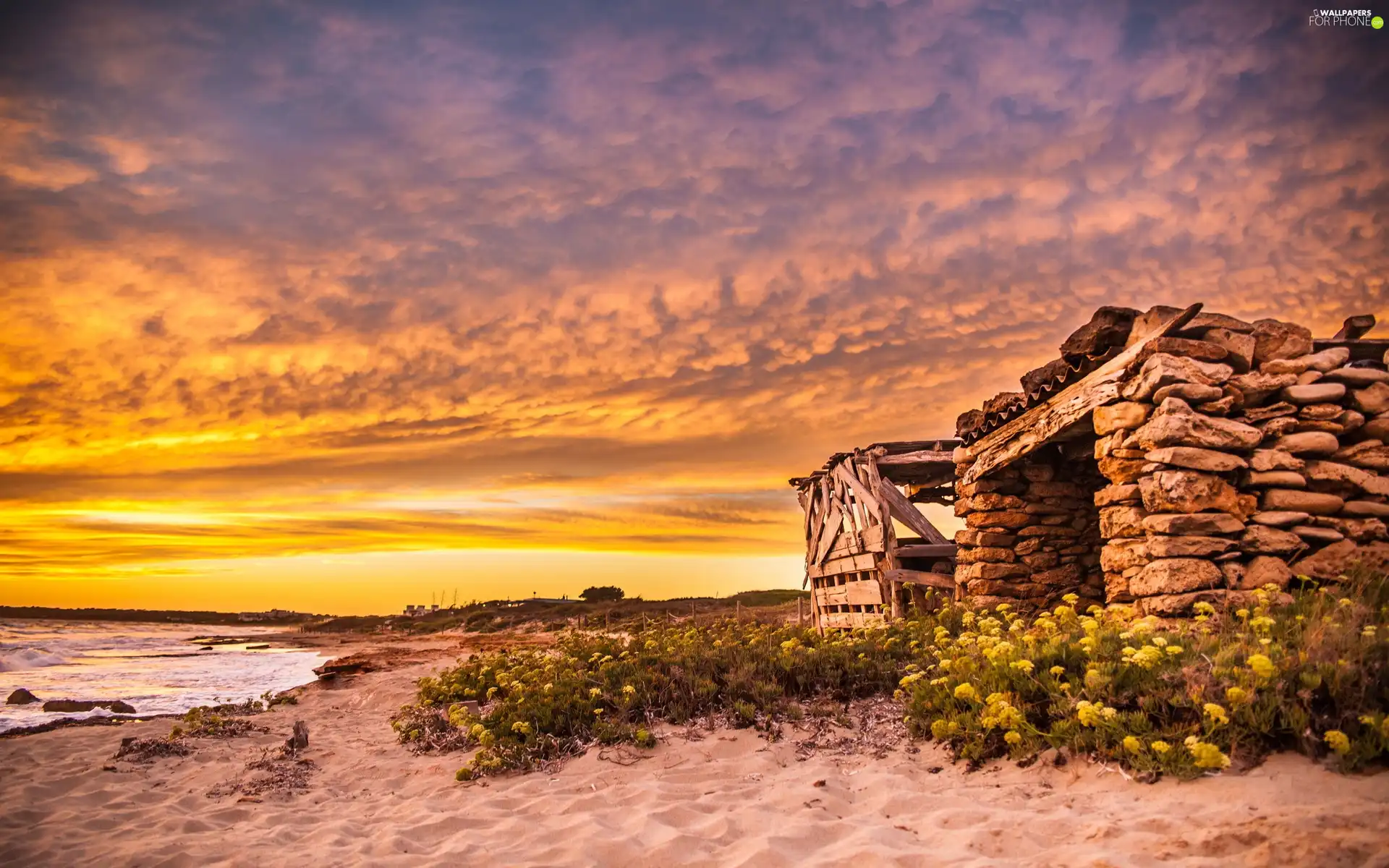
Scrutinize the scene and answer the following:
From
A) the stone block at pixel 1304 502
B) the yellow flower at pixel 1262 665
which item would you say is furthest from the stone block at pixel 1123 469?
the yellow flower at pixel 1262 665

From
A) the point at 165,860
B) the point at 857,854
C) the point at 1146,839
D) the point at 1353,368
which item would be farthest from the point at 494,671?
the point at 1353,368

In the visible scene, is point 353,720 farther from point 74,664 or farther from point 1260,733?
point 74,664

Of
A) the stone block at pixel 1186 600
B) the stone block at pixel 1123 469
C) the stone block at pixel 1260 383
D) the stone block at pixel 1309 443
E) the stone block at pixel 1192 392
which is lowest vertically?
the stone block at pixel 1186 600

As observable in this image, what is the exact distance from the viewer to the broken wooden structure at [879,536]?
11812 mm

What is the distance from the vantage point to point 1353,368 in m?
6.49

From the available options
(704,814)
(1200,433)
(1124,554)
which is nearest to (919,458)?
(1124,554)

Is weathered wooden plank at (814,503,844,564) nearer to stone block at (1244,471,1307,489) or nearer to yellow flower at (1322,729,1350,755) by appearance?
stone block at (1244,471,1307,489)

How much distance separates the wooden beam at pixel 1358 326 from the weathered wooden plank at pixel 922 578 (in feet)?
18.7

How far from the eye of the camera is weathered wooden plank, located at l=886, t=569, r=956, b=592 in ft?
37.3

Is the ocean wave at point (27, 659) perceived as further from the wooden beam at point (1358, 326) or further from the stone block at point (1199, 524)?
the wooden beam at point (1358, 326)

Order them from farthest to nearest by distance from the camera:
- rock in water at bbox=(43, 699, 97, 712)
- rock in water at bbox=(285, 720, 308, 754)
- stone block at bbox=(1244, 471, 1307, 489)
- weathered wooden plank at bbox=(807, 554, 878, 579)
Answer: weathered wooden plank at bbox=(807, 554, 878, 579)
rock in water at bbox=(43, 699, 97, 712)
rock in water at bbox=(285, 720, 308, 754)
stone block at bbox=(1244, 471, 1307, 489)

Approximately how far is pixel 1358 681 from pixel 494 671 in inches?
332

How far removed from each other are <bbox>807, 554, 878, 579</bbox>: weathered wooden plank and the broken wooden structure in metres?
0.02

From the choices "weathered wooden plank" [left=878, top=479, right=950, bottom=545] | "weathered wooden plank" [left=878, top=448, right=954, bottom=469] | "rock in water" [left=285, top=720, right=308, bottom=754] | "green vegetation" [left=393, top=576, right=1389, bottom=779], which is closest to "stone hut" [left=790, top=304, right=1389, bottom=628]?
"green vegetation" [left=393, top=576, right=1389, bottom=779]
